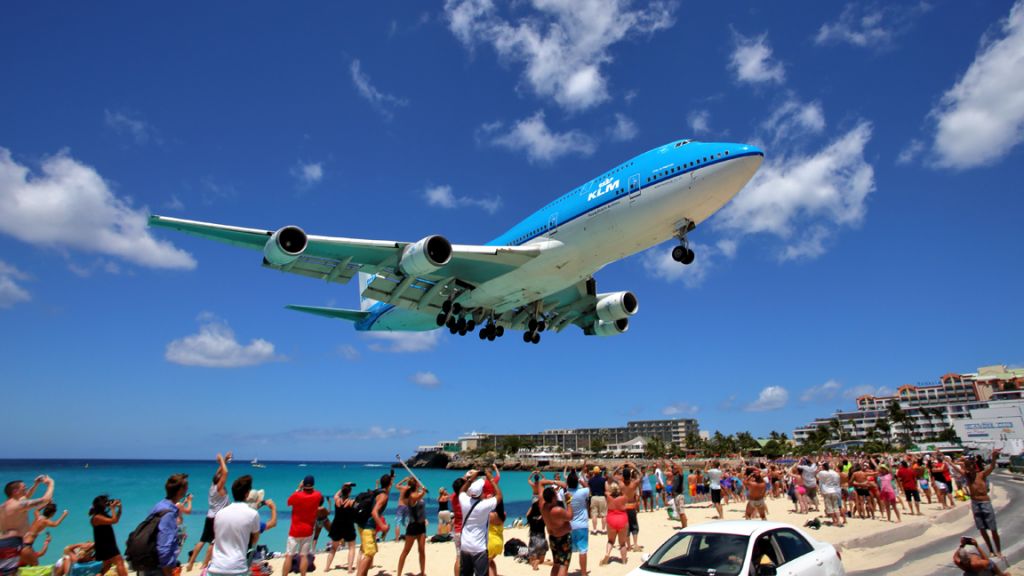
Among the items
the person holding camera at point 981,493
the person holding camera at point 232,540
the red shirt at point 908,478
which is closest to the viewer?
the person holding camera at point 232,540

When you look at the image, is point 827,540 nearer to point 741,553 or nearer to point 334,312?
point 741,553

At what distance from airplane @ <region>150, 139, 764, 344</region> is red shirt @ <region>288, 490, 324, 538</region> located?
9.07 meters

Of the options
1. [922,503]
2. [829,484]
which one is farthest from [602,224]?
[922,503]

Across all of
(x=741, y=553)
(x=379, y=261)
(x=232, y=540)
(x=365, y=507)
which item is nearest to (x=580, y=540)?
(x=365, y=507)

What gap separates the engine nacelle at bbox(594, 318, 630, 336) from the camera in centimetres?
2559

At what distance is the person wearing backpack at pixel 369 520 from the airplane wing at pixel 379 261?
29.7 ft

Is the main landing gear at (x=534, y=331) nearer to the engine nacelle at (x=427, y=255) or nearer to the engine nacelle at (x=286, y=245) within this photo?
the engine nacelle at (x=427, y=255)

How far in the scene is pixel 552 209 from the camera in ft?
65.5

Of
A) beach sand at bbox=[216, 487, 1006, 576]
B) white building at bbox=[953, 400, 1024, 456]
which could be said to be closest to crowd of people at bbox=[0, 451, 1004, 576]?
beach sand at bbox=[216, 487, 1006, 576]

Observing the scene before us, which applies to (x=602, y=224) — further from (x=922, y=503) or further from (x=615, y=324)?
(x=922, y=503)

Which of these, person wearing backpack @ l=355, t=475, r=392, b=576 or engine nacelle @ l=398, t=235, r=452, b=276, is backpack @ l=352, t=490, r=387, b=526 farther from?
engine nacelle @ l=398, t=235, r=452, b=276

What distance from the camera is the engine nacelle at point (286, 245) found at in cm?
1631

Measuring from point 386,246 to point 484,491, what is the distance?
12600 mm

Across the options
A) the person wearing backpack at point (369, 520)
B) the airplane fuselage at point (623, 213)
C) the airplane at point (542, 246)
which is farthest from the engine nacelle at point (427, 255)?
the person wearing backpack at point (369, 520)
